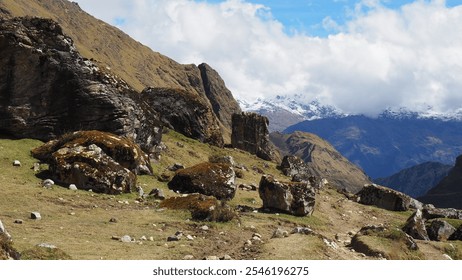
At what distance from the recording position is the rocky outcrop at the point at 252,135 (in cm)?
10012

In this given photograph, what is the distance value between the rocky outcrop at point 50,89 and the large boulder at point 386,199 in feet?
109

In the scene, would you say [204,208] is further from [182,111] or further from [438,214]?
[182,111]

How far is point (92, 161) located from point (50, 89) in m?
11.7

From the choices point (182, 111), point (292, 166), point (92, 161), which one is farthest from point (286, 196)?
point (292, 166)

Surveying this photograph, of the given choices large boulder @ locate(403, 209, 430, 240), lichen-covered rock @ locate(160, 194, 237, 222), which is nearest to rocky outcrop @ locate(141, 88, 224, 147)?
large boulder @ locate(403, 209, 430, 240)

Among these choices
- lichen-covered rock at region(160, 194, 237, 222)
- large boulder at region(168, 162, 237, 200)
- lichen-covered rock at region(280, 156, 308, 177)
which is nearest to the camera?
lichen-covered rock at region(160, 194, 237, 222)

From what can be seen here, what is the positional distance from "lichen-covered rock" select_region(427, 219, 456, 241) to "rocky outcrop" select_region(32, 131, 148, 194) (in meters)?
24.2

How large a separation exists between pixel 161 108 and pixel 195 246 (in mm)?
51601

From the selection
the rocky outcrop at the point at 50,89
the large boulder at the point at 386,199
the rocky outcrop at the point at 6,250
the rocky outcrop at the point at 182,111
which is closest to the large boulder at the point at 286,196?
the rocky outcrop at the point at 50,89

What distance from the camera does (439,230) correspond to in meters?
39.4

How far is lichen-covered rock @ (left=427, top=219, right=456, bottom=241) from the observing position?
39.1 metres

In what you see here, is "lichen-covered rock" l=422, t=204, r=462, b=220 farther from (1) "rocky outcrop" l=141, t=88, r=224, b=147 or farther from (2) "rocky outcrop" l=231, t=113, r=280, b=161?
(2) "rocky outcrop" l=231, t=113, r=280, b=161
